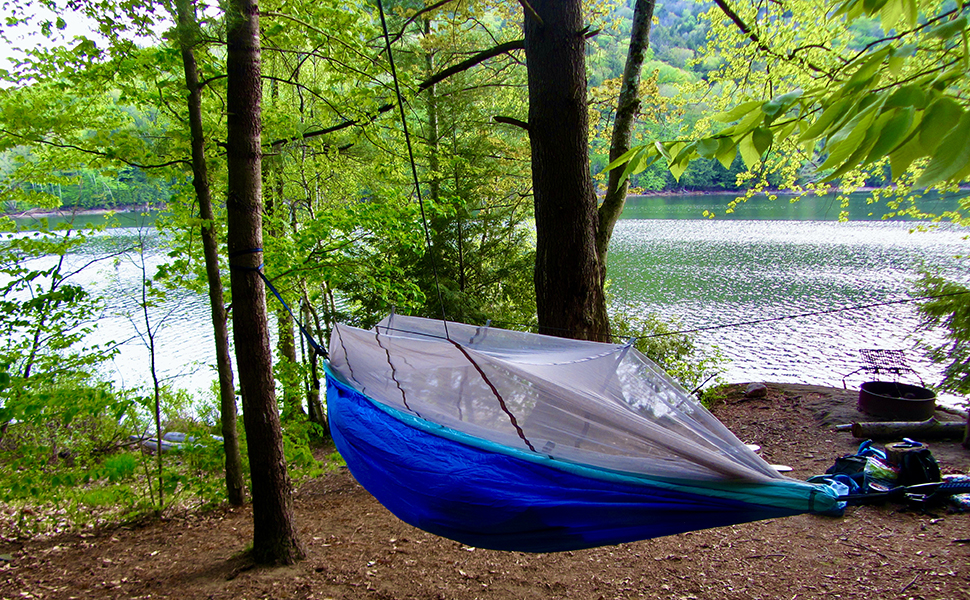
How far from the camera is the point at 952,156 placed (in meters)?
0.58

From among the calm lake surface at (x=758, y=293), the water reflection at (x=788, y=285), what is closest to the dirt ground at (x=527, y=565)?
the calm lake surface at (x=758, y=293)

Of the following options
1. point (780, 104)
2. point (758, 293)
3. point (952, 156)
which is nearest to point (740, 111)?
point (780, 104)

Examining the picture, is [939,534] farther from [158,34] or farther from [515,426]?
[158,34]

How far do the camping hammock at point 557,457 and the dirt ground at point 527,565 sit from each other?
923 millimetres

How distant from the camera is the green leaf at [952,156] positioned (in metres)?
0.57

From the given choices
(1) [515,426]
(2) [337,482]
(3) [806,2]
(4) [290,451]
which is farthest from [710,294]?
(1) [515,426]

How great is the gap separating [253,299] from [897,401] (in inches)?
197

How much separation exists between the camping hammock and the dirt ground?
0.92 metres

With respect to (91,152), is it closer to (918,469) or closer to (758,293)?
(918,469)

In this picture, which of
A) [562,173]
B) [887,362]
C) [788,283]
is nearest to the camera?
[562,173]

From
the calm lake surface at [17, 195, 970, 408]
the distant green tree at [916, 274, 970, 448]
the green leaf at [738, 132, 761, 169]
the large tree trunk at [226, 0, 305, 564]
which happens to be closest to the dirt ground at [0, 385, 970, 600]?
the large tree trunk at [226, 0, 305, 564]

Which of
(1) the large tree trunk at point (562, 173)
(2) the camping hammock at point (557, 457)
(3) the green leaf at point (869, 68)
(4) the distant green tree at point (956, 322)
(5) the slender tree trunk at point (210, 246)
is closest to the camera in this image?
(3) the green leaf at point (869, 68)

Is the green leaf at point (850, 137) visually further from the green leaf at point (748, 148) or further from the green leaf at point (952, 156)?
the green leaf at point (748, 148)

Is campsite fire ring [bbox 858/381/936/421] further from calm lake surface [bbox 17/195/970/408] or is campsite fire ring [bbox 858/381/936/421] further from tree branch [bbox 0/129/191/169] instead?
tree branch [bbox 0/129/191/169]
